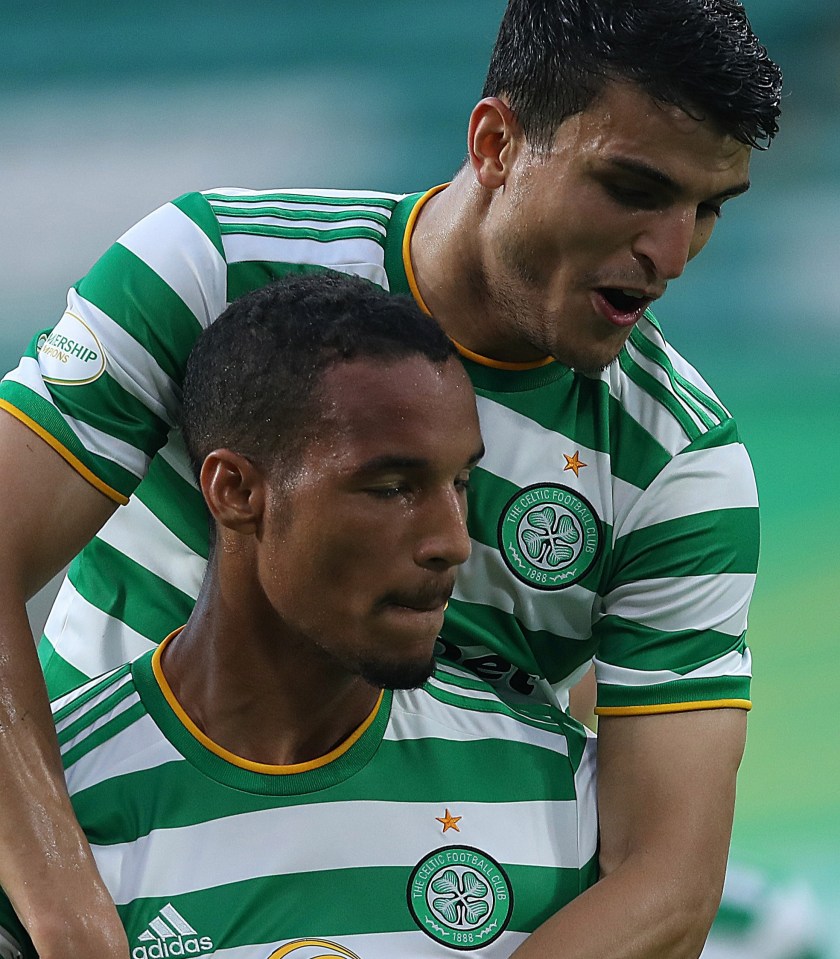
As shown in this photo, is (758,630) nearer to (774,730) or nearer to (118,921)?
(774,730)

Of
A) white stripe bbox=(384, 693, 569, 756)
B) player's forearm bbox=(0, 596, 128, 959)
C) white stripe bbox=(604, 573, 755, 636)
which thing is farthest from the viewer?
white stripe bbox=(604, 573, 755, 636)

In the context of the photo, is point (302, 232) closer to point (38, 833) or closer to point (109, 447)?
point (109, 447)

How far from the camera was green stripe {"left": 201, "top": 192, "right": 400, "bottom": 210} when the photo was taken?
1.62 m

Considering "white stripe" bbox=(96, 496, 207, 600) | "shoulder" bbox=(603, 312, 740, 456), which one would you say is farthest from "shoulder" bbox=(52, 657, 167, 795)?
"shoulder" bbox=(603, 312, 740, 456)

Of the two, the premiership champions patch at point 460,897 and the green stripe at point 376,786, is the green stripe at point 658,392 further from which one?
the premiership champions patch at point 460,897

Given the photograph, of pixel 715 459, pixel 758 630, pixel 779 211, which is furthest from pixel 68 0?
pixel 715 459

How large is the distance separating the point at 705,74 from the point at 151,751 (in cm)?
75

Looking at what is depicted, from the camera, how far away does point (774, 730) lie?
2.98 meters

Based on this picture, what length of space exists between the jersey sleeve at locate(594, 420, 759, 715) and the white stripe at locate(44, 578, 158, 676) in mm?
486

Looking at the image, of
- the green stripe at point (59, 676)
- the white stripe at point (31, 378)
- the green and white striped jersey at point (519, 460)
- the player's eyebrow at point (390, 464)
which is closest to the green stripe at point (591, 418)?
the green and white striped jersey at point (519, 460)

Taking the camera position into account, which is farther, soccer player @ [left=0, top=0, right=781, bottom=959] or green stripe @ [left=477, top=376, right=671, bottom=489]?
green stripe @ [left=477, top=376, right=671, bottom=489]

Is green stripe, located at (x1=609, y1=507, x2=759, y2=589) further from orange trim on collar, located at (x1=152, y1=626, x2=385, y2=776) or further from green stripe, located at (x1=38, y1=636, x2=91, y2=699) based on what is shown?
green stripe, located at (x1=38, y1=636, x2=91, y2=699)

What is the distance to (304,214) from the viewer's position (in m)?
1.62

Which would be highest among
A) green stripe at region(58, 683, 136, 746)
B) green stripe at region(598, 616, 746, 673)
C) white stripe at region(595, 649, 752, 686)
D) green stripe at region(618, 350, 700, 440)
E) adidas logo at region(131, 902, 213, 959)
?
green stripe at region(618, 350, 700, 440)
